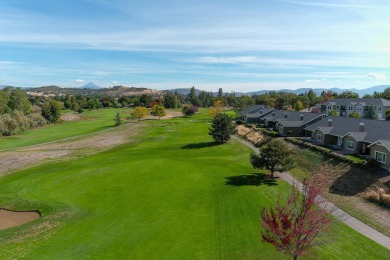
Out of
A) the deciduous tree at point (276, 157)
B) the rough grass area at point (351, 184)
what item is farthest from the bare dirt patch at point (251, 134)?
the deciduous tree at point (276, 157)

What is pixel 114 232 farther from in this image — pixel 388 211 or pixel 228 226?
pixel 388 211

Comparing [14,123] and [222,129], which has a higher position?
[222,129]

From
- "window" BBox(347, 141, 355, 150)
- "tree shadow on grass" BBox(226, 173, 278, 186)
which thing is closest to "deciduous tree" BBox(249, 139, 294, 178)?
"tree shadow on grass" BBox(226, 173, 278, 186)

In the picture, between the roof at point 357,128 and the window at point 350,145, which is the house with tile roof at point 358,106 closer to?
the roof at point 357,128

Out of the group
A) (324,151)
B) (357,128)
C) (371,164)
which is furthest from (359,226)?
(357,128)

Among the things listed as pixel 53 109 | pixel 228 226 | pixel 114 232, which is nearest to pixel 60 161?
pixel 114 232

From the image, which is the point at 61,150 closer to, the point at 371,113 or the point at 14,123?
the point at 14,123
